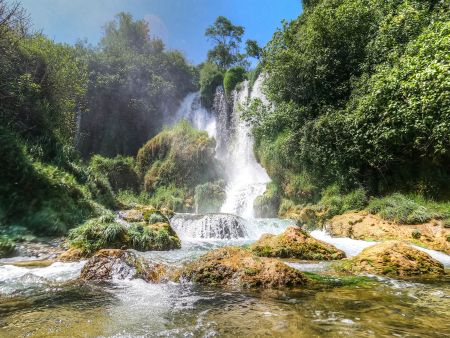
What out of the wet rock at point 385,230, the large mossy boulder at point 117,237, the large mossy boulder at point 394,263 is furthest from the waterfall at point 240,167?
the large mossy boulder at point 394,263

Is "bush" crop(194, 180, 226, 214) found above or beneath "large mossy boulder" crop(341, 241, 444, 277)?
above

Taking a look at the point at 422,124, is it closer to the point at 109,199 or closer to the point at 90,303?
the point at 90,303

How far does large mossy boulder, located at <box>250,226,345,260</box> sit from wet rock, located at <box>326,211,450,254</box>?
3.04 metres


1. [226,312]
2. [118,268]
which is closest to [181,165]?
[118,268]

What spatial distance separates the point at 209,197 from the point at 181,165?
5263mm

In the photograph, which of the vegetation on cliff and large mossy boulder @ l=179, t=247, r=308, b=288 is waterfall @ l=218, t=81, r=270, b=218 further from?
large mossy boulder @ l=179, t=247, r=308, b=288

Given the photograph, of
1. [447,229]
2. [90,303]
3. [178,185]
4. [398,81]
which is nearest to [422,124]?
A: [398,81]

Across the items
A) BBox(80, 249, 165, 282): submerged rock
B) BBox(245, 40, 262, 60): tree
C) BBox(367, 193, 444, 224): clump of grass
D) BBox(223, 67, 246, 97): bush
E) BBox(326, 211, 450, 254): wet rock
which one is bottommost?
BBox(80, 249, 165, 282): submerged rock

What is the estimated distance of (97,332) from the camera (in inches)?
111

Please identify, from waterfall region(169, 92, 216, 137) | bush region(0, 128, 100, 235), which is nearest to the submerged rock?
bush region(0, 128, 100, 235)

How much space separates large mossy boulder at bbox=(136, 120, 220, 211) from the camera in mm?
25656

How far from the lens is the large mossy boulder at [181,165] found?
25656mm

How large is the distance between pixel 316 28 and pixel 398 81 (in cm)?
588

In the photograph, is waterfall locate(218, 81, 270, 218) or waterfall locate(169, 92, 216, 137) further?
waterfall locate(169, 92, 216, 137)
